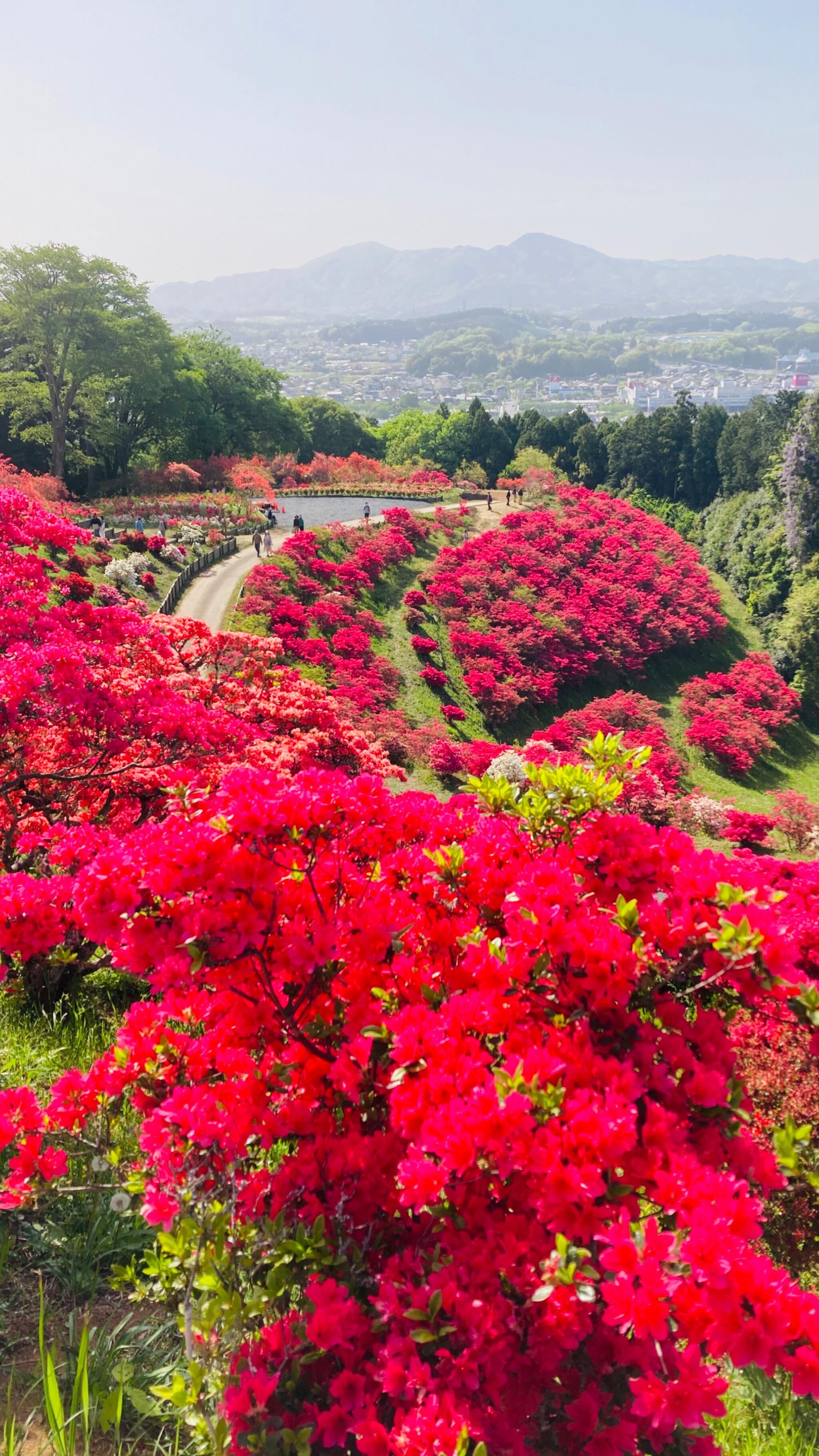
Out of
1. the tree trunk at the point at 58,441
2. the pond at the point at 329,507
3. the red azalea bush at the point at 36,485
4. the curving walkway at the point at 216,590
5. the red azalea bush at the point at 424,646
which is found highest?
the tree trunk at the point at 58,441

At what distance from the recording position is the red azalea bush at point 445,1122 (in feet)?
7.29

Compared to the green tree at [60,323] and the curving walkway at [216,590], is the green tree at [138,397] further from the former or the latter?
the curving walkway at [216,590]

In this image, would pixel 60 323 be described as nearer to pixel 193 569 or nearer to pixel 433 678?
pixel 193 569

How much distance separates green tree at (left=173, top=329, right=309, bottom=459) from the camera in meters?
43.4

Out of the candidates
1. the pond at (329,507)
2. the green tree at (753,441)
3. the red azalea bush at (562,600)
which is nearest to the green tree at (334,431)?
the pond at (329,507)

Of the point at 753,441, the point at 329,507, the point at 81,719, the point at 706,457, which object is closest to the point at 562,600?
the point at 329,507

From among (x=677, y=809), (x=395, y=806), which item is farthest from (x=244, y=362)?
(x=395, y=806)

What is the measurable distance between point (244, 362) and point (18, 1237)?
55970 mm

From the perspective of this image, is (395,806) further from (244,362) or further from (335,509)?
(244,362)

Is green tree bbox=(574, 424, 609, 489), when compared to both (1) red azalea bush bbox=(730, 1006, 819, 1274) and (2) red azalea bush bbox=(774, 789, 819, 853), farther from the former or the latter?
(1) red azalea bush bbox=(730, 1006, 819, 1274)

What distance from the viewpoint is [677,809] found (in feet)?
55.2

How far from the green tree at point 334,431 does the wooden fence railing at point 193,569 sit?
3462 cm

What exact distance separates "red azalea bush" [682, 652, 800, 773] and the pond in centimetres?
1460

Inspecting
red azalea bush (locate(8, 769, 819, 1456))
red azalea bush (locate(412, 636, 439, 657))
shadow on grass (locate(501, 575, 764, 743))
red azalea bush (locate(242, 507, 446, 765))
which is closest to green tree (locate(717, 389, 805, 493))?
shadow on grass (locate(501, 575, 764, 743))
